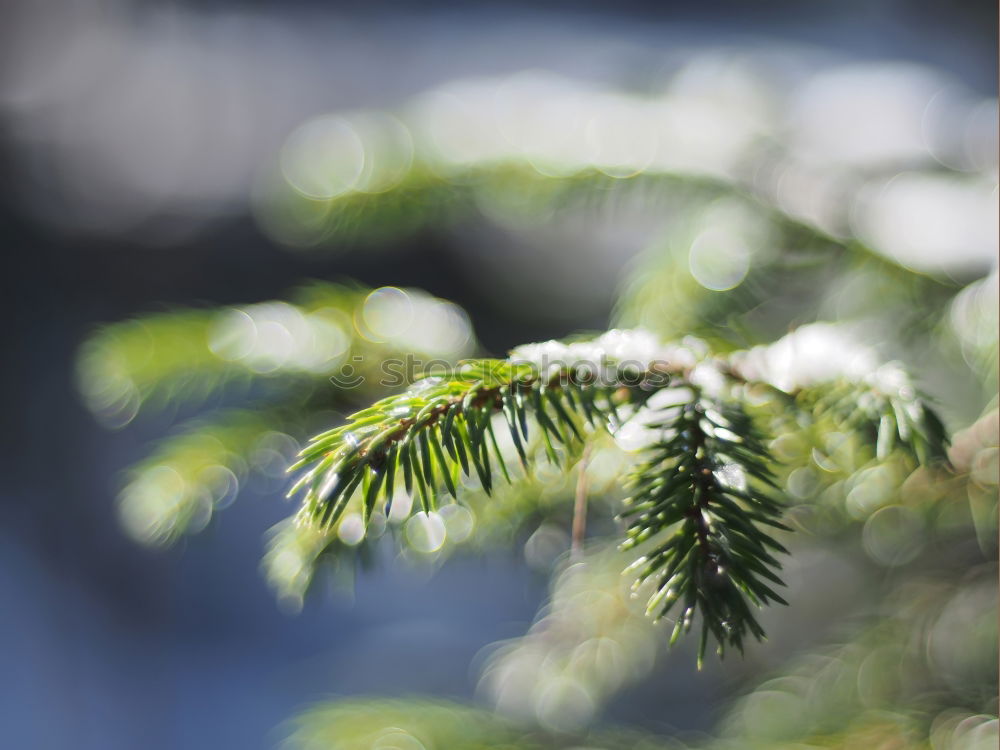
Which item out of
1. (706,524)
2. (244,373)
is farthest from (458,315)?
(706,524)

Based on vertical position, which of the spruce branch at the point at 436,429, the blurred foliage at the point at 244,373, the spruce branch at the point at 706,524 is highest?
the blurred foliage at the point at 244,373

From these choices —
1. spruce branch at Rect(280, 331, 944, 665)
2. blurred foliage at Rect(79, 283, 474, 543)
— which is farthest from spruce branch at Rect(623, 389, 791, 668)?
blurred foliage at Rect(79, 283, 474, 543)

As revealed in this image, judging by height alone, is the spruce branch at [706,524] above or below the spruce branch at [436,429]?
below

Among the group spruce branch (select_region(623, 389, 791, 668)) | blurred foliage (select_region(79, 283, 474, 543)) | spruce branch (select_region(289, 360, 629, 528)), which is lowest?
spruce branch (select_region(623, 389, 791, 668))

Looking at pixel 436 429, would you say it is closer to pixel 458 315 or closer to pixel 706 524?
pixel 706 524

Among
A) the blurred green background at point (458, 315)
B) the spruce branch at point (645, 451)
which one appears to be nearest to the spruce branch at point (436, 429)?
the spruce branch at point (645, 451)

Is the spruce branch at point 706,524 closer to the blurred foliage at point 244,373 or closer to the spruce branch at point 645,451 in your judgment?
the spruce branch at point 645,451

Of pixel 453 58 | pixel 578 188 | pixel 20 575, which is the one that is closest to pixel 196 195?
pixel 453 58

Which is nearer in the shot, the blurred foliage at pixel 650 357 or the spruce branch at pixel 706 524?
the spruce branch at pixel 706 524

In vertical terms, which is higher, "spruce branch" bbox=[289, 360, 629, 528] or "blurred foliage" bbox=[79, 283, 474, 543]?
"blurred foliage" bbox=[79, 283, 474, 543]

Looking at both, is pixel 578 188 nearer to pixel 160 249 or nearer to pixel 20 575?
pixel 160 249

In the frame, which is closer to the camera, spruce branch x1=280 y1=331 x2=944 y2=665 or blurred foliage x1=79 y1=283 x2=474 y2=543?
spruce branch x1=280 y1=331 x2=944 y2=665

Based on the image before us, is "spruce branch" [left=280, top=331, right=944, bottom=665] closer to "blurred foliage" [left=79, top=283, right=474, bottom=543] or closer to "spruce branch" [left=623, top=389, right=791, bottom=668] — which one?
"spruce branch" [left=623, top=389, right=791, bottom=668]
